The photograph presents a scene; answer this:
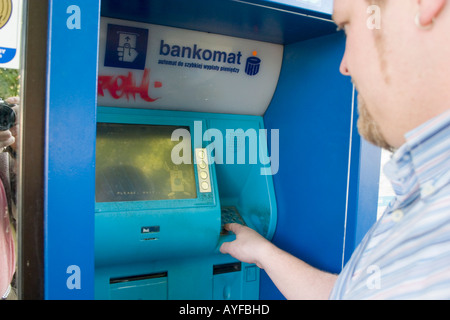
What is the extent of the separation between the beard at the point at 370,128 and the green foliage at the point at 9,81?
0.91 meters

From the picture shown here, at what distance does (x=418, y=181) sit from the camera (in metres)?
0.79

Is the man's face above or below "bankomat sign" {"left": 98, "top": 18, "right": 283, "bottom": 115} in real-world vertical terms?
below

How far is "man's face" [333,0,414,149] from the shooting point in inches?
33.1

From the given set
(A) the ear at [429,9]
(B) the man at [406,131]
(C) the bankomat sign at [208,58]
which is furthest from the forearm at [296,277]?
(C) the bankomat sign at [208,58]

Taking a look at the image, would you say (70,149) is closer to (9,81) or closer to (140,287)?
(9,81)

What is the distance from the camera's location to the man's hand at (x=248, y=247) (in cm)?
161

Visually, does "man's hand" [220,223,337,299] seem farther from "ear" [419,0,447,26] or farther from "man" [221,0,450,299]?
"ear" [419,0,447,26]

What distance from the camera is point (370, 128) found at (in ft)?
3.14

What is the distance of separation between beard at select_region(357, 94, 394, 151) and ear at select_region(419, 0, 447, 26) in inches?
10.3

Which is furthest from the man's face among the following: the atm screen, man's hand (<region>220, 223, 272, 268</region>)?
the atm screen

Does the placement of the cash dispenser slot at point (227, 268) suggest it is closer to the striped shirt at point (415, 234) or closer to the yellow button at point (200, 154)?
the yellow button at point (200, 154)

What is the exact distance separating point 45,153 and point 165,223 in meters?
0.91

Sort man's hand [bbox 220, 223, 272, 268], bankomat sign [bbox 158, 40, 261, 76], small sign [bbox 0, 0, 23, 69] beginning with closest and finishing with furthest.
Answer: small sign [bbox 0, 0, 23, 69]
man's hand [bbox 220, 223, 272, 268]
bankomat sign [bbox 158, 40, 261, 76]

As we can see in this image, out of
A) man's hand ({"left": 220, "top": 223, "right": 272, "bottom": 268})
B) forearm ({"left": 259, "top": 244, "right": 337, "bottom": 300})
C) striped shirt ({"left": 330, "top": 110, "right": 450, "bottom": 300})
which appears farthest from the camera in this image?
man's hand ({"left": 220, "top": 223, "right": 272, "bottom": 268})
